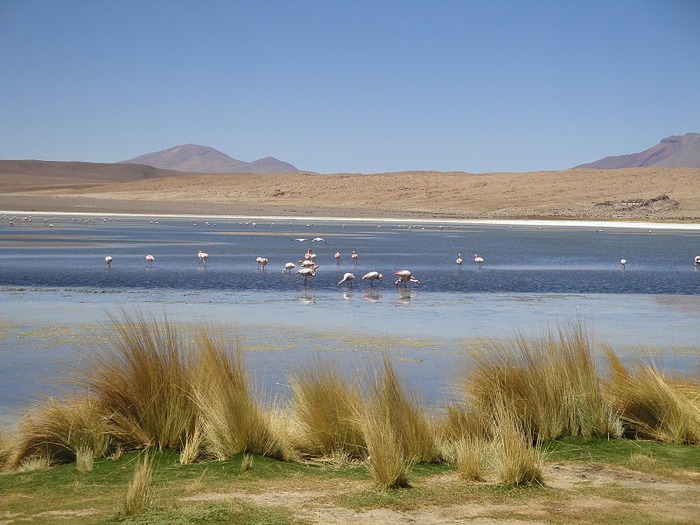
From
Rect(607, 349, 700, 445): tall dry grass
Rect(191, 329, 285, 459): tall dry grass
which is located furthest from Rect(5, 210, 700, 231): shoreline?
Rect(191, 329, 285, 459): tall dry grass

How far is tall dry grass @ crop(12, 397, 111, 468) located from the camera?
6.40 metres

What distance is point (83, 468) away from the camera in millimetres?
6066

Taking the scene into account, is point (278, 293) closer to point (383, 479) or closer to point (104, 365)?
point (104, 365)

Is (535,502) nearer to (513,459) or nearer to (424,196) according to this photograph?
(513,459)

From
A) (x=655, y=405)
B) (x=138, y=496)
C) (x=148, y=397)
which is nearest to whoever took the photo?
(x=138, y=496)

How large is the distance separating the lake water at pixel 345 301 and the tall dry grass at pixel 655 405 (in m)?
1.36

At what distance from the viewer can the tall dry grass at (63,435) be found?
640 cm

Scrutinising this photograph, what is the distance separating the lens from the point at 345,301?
1794 cm

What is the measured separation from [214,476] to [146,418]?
0.89m

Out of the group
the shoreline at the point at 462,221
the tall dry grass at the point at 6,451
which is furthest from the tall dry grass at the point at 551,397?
the shoreline at the point at 462,221

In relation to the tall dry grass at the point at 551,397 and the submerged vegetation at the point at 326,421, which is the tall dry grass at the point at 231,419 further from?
the tall dry grass at the point at 551,397

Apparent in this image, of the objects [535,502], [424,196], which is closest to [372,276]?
[535,502]

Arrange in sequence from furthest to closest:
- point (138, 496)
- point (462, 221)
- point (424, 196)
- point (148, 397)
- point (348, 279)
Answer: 1. point (424, 196)
2. point (462, 221)
3. point (348, 279)
4. point (148, 397)
5. point (138, 496)

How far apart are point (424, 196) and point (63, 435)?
296ft
